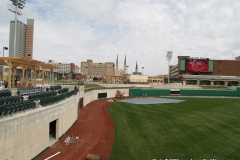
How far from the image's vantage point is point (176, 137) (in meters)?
22.3

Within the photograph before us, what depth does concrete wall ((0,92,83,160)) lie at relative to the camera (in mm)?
12164

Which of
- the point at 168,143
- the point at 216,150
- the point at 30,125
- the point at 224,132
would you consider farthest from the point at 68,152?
the point at 224,132

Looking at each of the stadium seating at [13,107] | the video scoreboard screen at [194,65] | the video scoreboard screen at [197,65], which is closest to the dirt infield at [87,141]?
the stadium seating at [13,107]

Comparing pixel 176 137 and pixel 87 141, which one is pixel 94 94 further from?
pixel 176 137

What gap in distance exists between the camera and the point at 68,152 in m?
17.8

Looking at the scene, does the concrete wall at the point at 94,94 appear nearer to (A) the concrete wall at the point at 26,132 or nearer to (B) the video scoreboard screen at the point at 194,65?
(A) the concrete wall at the point at 26,132

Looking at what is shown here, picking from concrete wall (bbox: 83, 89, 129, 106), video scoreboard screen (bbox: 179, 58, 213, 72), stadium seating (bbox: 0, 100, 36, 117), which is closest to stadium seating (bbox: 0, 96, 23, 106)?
stadium seating (bbox: 0, 100, 36, 117)

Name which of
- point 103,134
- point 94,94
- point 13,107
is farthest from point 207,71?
point 13,107

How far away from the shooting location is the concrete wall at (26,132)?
12.2 metres

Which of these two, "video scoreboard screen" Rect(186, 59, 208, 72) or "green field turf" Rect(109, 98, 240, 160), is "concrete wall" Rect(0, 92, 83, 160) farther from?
"video scoreboard screen" Rect(186, 59, 208, 72)

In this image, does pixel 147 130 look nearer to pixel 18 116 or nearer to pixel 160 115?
pixel 160 115

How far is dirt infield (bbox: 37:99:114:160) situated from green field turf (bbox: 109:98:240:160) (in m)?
1.03

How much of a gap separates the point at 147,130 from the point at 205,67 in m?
101

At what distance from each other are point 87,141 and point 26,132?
8.19 m
